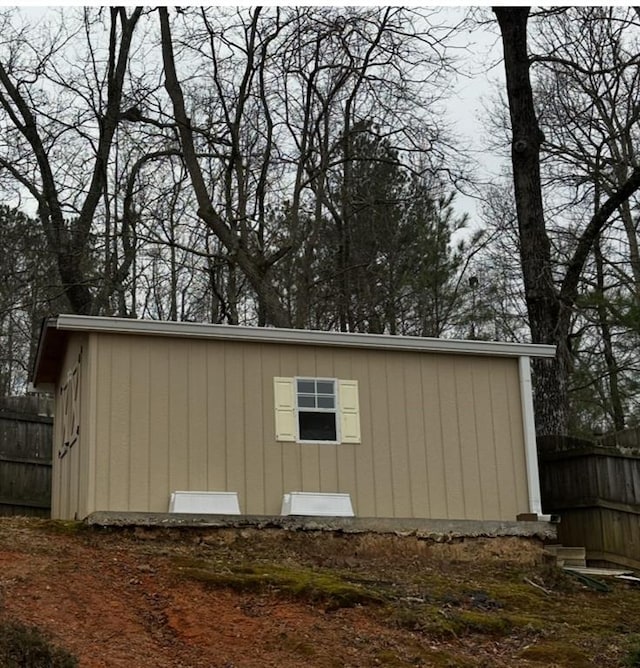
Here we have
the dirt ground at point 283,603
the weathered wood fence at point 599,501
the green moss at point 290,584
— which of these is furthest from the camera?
the weathered wood fence at point 599,501

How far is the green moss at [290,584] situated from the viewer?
803cm

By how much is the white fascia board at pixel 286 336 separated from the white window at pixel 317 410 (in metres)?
0.45

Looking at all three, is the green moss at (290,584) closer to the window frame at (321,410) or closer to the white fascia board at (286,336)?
the window frame at (321,410)

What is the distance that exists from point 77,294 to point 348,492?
940 cm

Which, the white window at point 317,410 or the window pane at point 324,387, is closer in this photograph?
the white window at point 317,410

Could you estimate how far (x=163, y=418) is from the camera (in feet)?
34.0

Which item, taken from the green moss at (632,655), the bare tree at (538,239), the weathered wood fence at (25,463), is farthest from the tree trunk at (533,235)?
the weathered wood fence at (25,463)

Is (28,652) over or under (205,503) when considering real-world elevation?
under

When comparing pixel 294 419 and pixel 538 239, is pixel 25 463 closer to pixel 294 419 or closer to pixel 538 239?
pixel 294 419

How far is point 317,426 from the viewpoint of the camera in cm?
1088

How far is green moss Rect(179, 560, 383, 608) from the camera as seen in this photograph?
26.3ft

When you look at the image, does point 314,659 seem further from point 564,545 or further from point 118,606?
point 564,545

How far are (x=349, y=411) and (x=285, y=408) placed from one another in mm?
718

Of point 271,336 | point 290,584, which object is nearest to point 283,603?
point 290,584
